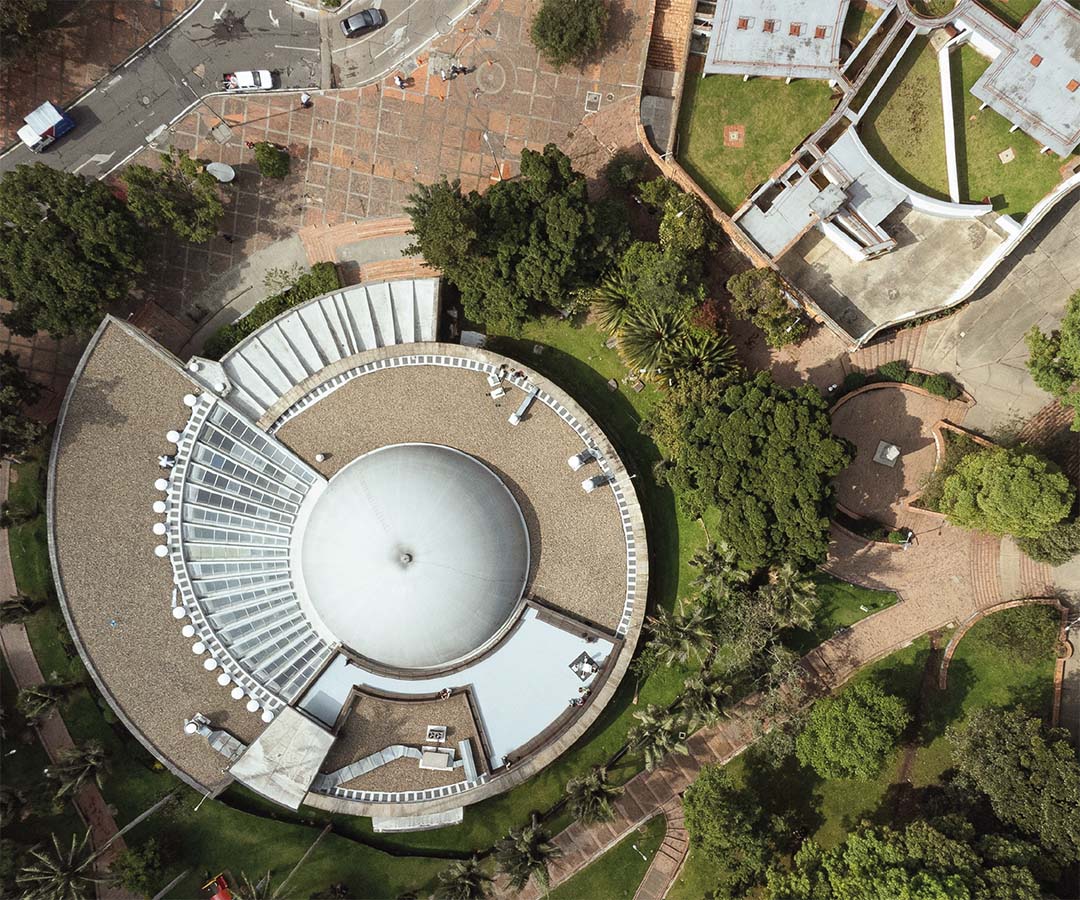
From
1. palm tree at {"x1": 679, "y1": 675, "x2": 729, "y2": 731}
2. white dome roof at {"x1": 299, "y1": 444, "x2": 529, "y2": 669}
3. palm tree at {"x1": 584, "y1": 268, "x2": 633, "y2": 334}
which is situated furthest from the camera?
palm tree at {"x1": 584, "y1": 268, "x2": 633, "y2": 334}

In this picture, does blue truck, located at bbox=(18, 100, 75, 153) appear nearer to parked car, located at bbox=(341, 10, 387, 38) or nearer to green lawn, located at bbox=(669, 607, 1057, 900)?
parked car, located at bbox=(341, 10, 387, 38)

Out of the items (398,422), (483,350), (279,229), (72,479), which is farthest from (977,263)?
(72,479)

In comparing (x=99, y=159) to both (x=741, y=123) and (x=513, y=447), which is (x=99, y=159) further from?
(x=741, y=123)

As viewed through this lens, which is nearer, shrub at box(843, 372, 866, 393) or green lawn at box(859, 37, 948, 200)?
green lawn at box(859, 37, 948, 200)

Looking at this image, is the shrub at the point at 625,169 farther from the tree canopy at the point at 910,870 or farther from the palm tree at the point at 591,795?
the tree canopy at the point at 910,870

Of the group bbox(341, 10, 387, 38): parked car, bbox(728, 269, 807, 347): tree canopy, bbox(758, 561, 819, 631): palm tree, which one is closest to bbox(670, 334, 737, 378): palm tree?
bbox(728, 269, 807, 347): tree canopy

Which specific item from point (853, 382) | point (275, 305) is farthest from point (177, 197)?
point (853, 382)
